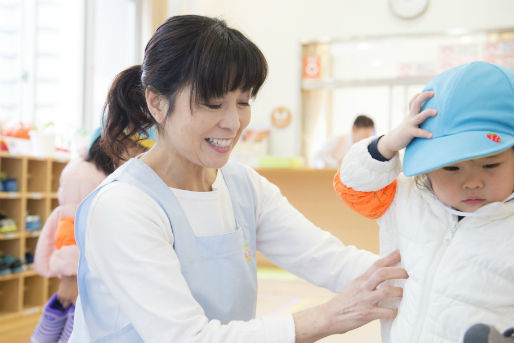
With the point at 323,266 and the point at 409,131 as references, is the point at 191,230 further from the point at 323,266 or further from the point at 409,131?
the point at 409,131

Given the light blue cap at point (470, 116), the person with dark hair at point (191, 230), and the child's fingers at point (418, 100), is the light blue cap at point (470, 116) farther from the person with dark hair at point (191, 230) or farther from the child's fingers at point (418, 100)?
the person with dark hair at point (191, 230)

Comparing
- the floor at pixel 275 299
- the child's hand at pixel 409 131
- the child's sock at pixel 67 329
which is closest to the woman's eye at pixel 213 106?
the child's hand at pixel 409 131

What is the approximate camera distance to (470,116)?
37.3 inches

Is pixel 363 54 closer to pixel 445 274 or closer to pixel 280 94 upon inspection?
pixel 280 94

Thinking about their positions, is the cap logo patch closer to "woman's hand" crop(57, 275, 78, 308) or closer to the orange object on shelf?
"woman's hand" crop(57, 275, 78, 308)

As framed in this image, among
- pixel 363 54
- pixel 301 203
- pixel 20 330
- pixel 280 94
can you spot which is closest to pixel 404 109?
pixel 363 54

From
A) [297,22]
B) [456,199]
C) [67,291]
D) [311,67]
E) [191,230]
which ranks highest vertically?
[297,22]

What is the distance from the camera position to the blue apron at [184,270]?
1.18m

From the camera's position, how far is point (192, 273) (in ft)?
3.88

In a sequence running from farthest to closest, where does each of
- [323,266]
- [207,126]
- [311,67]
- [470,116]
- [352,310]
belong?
[311,67] → [323,266] → [207,126] → [352,310] → [470,116]

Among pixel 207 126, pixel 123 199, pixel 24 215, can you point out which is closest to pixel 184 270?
pixel 123 199

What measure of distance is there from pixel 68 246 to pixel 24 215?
1.85 m

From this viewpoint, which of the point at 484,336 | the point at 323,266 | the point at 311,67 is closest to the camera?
the point at 484,336

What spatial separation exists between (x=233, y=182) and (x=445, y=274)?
640mm
